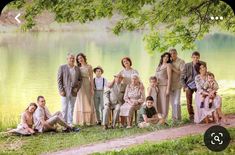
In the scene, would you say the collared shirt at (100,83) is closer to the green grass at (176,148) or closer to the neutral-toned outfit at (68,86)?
the neutral-toned outfit at (68,86)

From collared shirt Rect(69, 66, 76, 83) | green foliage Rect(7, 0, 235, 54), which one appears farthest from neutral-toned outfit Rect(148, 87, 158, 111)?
collared shirt Rect(69, 66, 76, 83)

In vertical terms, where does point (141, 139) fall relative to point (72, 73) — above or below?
below

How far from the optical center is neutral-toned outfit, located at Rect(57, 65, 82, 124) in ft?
8.63

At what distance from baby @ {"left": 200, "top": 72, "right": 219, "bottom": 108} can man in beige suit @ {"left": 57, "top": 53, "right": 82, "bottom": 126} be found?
27.0 inches

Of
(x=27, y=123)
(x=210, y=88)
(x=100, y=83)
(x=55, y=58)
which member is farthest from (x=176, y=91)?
(x=27, y=123)

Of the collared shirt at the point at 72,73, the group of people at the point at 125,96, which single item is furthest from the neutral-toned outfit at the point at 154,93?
the collared shirt at the point at 72,73

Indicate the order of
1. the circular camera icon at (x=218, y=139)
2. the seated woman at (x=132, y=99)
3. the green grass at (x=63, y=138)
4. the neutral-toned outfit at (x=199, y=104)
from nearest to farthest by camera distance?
1. the circular camera icon at (x=218, y=139)
2. the green grass at (x=63, y=138)
3. the neutral-toned outfit at (x=199, y=104)
4. the seated woman at (x=132, y=99)

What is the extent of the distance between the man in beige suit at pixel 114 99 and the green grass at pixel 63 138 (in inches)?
3.2

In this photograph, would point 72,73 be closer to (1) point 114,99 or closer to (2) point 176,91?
(1) point 114,99

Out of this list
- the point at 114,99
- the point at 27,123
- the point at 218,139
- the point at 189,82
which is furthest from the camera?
the point at 114,99

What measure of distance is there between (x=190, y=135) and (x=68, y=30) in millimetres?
848

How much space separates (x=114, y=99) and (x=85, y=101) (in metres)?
0.17

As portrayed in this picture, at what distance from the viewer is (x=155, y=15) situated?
2682 mm

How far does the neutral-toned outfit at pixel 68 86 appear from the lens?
2.63 metres
